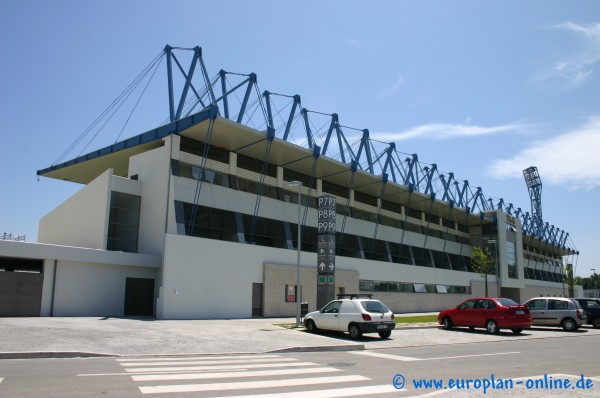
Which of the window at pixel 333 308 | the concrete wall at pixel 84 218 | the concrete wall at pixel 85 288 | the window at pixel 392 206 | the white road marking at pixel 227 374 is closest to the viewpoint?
the white road marking at pixel 227 374

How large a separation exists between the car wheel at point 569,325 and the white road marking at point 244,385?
19.2 metres

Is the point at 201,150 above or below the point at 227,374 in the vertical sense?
above

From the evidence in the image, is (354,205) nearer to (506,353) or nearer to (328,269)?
(328,269)

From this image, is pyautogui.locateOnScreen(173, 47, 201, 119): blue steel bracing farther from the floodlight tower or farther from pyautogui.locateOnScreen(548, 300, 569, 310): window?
the floodlight tower

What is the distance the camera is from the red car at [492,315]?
21844mm

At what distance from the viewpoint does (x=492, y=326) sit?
72.5ft

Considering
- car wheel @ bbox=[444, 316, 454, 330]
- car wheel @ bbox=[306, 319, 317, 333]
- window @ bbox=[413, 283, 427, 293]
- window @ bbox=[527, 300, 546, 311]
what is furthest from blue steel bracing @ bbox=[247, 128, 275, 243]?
window @ bbox=[413, 283, 427, 293]

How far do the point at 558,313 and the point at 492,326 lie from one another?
18.5ft

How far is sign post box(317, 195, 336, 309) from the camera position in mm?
26469

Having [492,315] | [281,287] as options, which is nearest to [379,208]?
[281,287]

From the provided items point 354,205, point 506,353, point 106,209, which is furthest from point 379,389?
point 354,205

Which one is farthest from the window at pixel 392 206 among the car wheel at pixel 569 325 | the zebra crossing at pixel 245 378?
the zebra crossing at pixel 245 378

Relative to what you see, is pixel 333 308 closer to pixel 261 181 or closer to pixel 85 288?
pixel 85 288

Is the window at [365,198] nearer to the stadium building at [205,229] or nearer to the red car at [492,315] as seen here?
the stadium building at [205,229]
